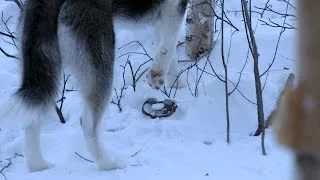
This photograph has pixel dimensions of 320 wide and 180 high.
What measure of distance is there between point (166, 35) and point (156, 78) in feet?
1.18

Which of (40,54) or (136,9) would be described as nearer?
(40,54)

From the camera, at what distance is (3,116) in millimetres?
→ 2945

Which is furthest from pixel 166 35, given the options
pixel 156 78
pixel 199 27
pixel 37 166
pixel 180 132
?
pixel 37 166

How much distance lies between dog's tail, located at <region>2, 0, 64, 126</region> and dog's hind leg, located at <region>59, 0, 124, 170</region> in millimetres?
66

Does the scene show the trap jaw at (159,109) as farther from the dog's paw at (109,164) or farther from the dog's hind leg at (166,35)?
the dog's paw at (109,164)

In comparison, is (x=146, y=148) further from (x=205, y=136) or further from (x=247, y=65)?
(x=247, y=65)

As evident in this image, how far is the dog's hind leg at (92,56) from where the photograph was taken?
3.08 m

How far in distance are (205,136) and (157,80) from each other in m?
0.72

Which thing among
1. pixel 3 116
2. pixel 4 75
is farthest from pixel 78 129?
pixel 4 75

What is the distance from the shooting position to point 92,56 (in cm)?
312

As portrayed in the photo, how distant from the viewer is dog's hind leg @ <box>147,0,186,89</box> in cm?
397

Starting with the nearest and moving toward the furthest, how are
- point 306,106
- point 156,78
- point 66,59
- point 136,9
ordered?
point 306,106 → point 66,59 → point 136,9 → point 156,78

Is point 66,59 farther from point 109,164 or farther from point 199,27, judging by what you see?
point 199,27

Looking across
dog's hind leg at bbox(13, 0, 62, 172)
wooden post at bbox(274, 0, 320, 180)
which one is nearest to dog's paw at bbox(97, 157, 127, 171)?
dog's hind leg at bbox(13, 0, 62, 172)
